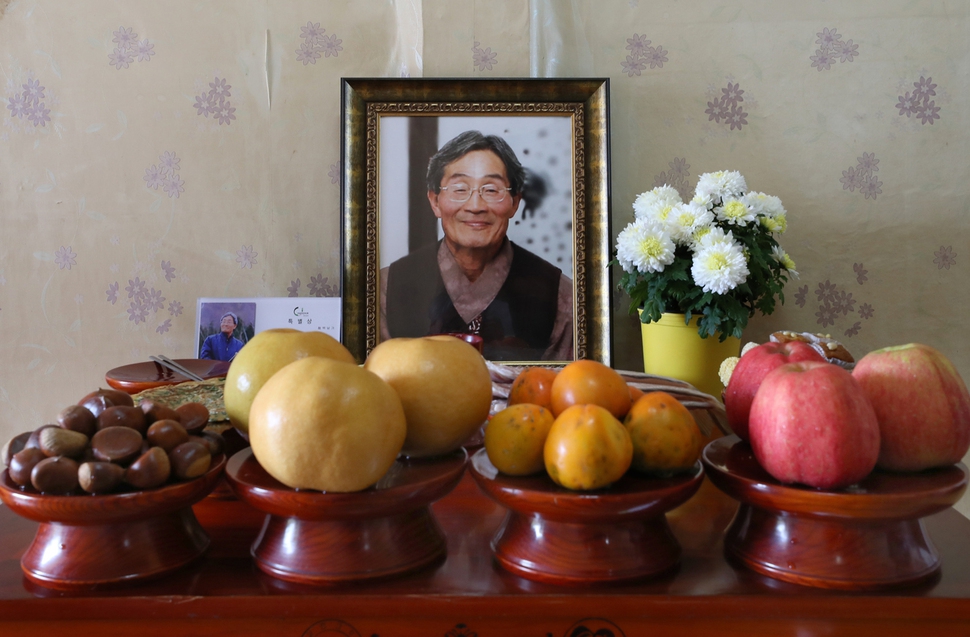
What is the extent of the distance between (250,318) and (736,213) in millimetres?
941

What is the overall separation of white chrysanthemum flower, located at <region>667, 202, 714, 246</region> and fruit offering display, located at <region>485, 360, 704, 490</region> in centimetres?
71

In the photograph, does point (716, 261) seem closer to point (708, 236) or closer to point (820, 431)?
point (708, 236)

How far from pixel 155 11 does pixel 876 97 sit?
151cm

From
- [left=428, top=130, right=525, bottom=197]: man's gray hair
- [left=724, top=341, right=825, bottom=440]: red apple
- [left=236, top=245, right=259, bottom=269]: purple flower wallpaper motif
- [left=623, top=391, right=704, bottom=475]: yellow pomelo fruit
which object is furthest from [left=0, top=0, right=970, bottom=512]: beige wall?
[left=623, top=391, right=704, bottom=475]: yellow pomelo fruit

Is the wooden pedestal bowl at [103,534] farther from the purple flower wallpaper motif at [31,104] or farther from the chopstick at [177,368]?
the purple flower wallpaper motif at [31,104]

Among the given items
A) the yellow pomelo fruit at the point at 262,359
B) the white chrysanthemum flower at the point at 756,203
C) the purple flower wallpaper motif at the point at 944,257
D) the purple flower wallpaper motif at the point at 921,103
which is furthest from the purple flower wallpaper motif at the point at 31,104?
the purple flower wallpaper motif at the point at 944,257

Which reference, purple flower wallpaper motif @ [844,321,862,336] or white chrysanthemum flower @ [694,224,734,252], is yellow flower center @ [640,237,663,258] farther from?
purple flower wallpaper motif @ [844,321,862,336]

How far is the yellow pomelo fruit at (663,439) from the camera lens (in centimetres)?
49

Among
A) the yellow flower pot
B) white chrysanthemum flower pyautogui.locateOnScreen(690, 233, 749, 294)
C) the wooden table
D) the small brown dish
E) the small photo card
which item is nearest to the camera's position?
the wooden table

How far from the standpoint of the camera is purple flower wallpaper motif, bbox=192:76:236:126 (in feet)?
4.75

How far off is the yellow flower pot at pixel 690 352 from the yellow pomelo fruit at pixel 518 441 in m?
0.78

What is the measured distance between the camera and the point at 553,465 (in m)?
0.47

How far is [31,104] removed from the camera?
56.9 inches

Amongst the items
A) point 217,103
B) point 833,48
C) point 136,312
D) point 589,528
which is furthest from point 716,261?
point 136,312
